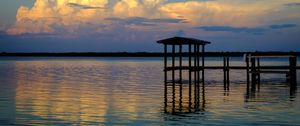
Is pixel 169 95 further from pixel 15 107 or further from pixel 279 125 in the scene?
pixel 279 125

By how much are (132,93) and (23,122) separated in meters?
11.9

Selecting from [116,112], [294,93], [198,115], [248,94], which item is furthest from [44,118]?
[294,93]

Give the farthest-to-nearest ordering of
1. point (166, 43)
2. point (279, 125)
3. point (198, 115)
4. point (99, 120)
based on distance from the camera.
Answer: point (166, 43) < point (198, 115) < point (99, 120) < point (279, 125)

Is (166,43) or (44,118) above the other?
(166,43)

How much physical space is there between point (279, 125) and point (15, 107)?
1062cm

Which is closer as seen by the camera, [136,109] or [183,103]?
[136,109]

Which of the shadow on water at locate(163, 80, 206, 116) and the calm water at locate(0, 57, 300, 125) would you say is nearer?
the calm water at locate(0, 57, 300, 125)

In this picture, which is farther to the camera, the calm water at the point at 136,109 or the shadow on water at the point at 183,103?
the shadow on water at the point at 183,103

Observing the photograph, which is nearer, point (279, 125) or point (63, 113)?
point (279, 125)

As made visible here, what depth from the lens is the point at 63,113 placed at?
20.1 meters

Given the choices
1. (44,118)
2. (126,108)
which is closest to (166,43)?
(126,108)

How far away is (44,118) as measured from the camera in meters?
18.7

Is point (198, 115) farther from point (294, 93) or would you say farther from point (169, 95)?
point (294, 93)

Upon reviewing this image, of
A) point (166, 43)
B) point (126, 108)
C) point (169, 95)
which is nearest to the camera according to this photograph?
point (126, 108)
